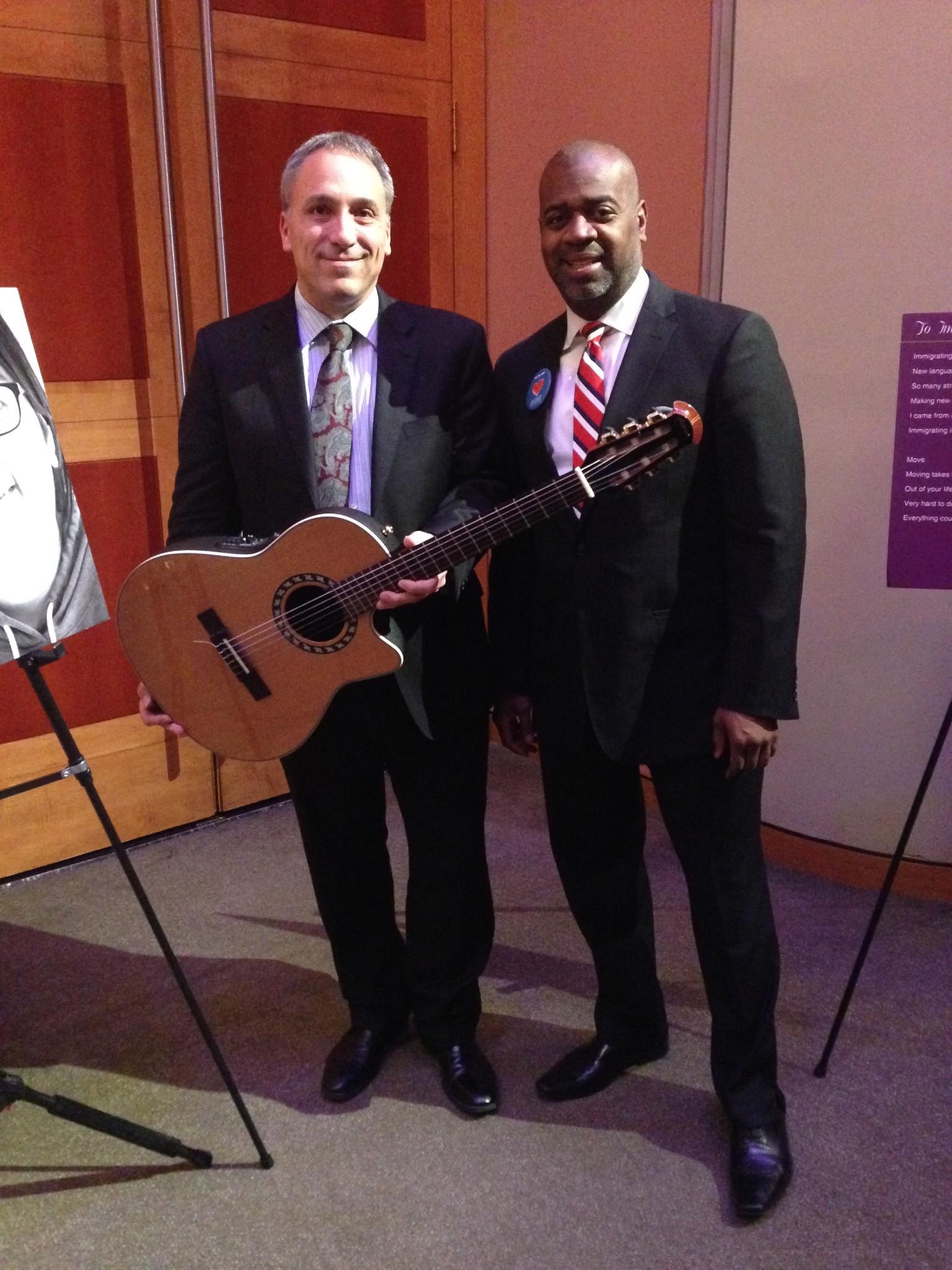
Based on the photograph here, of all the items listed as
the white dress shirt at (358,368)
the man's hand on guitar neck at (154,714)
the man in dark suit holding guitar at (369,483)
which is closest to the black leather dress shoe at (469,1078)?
the man in dark suit holding guitar at (369,483)

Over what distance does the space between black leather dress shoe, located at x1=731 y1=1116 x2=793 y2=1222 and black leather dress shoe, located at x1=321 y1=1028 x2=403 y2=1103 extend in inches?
26.4

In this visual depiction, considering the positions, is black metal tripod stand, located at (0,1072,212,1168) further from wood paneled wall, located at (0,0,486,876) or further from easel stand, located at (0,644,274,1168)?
wood paneled wall, located at (0,0,486,876)

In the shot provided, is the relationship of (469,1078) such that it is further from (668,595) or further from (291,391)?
(291,391)

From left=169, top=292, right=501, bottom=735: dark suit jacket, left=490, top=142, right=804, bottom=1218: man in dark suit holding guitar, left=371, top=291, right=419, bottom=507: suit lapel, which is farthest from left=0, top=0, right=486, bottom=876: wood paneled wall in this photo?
left=490, top=142, right=804, bottom=1218: man in dark suit holding guitar

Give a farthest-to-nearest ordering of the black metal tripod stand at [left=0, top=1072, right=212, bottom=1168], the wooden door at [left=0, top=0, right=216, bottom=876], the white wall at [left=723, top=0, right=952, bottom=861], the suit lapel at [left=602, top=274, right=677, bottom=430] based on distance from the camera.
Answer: the wooden door at [left=0, top=0, right=216, bottom=876], the white wall at [left=723, top=0, right=952, bottom=861], the black metal tripod stand at [left=0, top=1072, right=212, bottom=1168], the suit lapel at [left=602, top=274, right=677, bottom=430]

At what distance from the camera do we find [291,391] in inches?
70.5

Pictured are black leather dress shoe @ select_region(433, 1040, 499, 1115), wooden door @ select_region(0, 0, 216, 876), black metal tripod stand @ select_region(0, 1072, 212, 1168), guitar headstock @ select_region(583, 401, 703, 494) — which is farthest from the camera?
wooden door @ select_region(0, 0, 216, 876)

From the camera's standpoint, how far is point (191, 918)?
2738 millimetres

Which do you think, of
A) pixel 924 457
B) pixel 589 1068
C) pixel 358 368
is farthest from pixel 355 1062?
pixel 924 457

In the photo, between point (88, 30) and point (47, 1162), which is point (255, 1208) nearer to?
point (47, 1162)

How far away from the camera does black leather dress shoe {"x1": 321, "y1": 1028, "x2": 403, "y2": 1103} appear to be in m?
2.04

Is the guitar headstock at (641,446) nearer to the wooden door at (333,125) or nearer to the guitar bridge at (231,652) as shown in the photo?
the guitar bridge at (231,652)

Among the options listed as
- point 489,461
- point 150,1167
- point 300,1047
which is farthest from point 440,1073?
point 489,461

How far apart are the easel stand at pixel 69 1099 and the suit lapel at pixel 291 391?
1.62 feet
